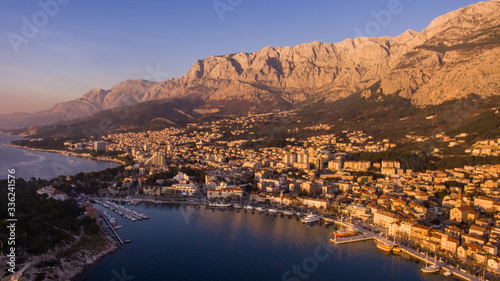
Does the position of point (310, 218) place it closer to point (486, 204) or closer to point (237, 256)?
point (237, 256)

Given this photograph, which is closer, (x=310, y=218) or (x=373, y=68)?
(x=310, y=218)

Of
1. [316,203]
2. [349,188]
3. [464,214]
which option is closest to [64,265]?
[316,203]

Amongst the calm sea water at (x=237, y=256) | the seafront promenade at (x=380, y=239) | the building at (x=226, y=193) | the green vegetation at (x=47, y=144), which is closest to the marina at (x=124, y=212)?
the calm sea water at (x=237, y=256)

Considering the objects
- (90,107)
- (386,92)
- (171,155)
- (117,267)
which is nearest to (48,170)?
(171,155)

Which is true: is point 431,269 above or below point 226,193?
below

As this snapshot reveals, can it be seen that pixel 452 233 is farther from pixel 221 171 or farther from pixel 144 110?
pixel 144 110

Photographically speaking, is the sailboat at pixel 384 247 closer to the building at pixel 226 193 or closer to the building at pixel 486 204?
the building at pixel 486 204

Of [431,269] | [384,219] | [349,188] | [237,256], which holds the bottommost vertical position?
[237,256]
